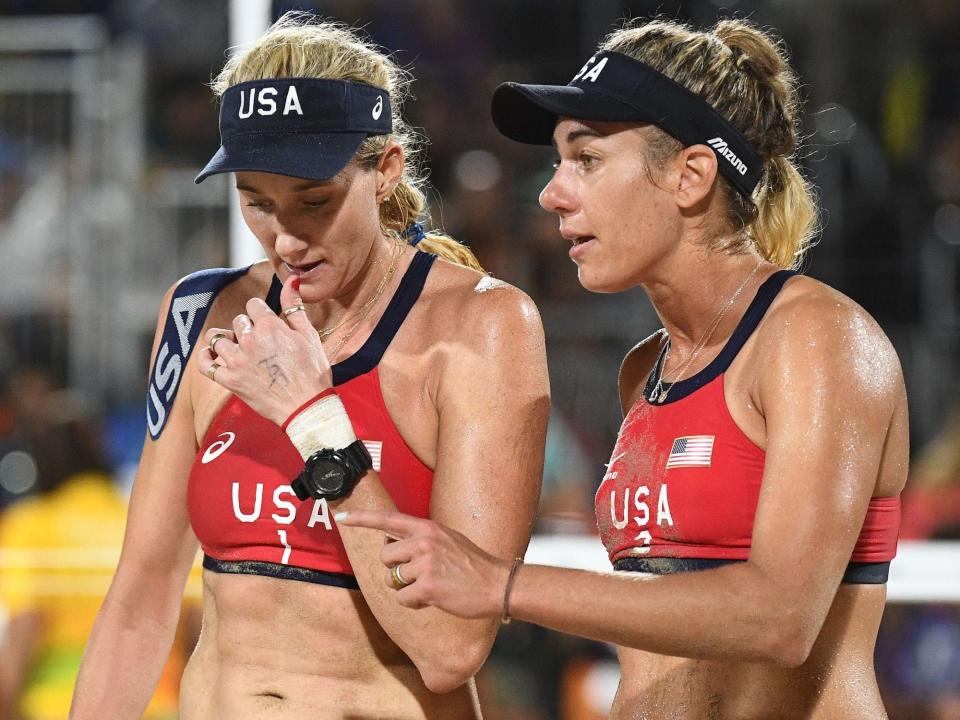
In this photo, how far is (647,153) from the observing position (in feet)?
6.10

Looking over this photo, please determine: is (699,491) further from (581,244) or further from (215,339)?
(215,339)

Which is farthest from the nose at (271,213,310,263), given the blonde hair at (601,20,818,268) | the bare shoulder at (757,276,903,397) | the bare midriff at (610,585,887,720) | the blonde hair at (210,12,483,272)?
the bare midriff at (610,585,887,720)

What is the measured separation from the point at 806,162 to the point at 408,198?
351 centimetres

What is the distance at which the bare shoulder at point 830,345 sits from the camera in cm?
163

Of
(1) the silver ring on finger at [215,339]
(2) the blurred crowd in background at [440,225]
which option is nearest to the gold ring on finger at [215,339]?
(1) the silver ring on finger at [215,339]

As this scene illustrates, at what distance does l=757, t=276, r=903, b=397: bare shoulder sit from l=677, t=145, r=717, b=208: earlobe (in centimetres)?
22

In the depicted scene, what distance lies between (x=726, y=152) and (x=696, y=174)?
51 mm

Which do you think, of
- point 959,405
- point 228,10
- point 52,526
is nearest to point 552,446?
point 959,405

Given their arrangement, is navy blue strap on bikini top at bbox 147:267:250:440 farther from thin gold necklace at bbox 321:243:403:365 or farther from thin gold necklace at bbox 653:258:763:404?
thin gold necklace at bbox 653:258:763:404

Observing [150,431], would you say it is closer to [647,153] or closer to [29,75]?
[647,153]

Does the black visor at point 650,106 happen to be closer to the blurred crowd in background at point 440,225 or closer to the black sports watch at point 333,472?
the black sports watch at point 333,472

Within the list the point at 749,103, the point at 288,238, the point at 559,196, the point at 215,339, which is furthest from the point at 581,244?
the point at 215,339

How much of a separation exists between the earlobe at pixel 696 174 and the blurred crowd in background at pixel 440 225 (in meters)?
2.74

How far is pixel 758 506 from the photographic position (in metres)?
1.60
